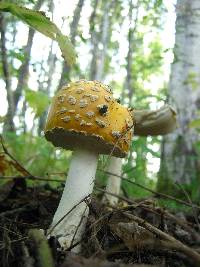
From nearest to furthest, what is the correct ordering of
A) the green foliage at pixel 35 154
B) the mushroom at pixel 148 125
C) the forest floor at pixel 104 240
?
the forest floor at pixel 104 240 < the mushroom at pixel 148 125 < the green foliage at pixel 35 154

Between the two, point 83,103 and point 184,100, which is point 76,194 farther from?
point 184,100

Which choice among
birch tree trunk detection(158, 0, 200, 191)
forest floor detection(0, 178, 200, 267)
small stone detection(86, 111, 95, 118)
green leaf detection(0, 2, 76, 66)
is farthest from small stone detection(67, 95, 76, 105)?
birch tree trunk detection(158, 0, 200, 191)

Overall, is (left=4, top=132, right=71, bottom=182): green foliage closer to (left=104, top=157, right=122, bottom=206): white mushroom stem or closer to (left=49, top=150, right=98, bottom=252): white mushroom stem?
(left=104, top=157, right=122, bottom=206): white mushroom stem

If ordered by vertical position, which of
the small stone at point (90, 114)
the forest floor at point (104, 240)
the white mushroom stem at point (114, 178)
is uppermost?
the small stone at point (90, 114)

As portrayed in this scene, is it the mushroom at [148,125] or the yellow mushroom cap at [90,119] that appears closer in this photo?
the yellow mushroom cap at [90,119]

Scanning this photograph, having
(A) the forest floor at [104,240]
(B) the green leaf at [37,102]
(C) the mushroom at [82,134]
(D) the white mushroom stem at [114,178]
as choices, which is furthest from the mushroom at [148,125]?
(B) the green leaf at [37,102]

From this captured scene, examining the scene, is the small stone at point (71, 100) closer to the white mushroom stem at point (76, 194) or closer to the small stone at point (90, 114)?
the small stone at point (90, 114)

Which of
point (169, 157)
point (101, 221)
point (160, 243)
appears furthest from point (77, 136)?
point (169, 157)
